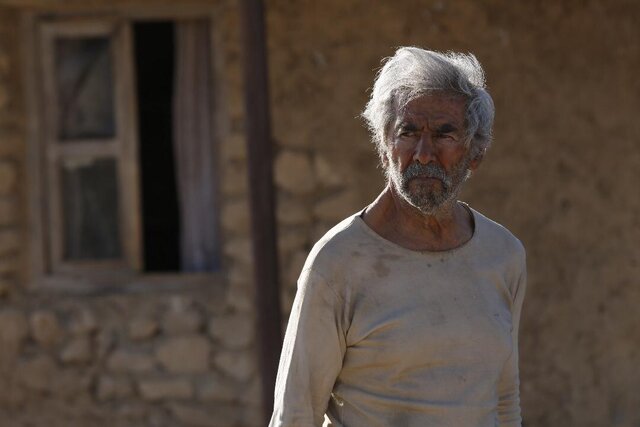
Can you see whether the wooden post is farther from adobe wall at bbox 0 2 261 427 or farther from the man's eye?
the man's eye

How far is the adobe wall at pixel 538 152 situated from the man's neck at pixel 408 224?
2.66 metres

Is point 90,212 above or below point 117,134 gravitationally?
below

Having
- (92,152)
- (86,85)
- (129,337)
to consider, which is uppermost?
(86,85)

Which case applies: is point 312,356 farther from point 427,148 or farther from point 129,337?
point 129,337

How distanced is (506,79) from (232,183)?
1293 millimetres

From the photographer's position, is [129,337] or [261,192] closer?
[261,192]

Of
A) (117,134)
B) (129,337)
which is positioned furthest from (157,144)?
(129,337)

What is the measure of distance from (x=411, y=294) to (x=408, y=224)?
190mm

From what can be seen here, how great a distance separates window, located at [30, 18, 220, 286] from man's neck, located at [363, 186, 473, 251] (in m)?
3.20

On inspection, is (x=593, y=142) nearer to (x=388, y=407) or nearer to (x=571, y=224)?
(x=571, y=224)

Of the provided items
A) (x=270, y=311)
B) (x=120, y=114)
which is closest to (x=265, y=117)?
(x=270, y=311)

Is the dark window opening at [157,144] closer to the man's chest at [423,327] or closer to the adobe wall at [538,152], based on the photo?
the adobe wall at [538,152]

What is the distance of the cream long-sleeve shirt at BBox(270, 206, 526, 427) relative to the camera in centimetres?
272

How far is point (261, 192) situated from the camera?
4.76m
